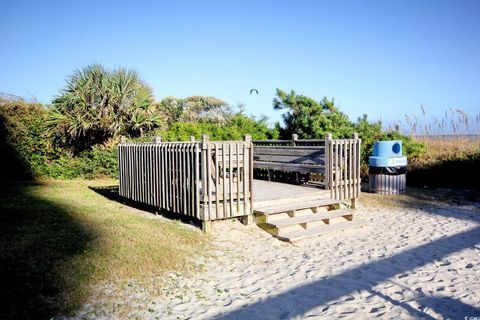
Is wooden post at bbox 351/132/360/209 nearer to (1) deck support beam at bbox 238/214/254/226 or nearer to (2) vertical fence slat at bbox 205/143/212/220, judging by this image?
(1) deck support beam at bbox 238/214/254/226

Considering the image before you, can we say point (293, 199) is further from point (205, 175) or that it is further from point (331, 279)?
point (331, 279)

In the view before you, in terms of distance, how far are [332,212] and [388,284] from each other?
11.0ft

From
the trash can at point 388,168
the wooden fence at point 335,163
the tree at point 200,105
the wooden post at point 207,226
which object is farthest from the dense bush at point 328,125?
the tree at point 200,105

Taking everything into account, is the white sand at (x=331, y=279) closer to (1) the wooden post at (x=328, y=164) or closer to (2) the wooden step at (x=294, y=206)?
(2) the wooden step at (x=294, y=206)

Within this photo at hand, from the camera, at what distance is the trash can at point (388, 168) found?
443 inches

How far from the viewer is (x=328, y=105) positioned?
1506 centimetres

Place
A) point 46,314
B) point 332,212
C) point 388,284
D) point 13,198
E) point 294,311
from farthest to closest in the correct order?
point 13,198, point 332,212, point 388,284, point 294,311, point 46,314

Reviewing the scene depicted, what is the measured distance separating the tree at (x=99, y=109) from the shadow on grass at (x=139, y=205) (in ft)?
10.0

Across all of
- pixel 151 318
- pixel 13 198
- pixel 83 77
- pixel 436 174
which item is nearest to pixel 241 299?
pixel 151 318

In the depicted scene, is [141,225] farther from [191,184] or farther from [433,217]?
[433,217]

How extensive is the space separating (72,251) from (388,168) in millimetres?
8792

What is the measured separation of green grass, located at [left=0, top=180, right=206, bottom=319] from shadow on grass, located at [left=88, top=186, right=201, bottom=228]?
1.32 feet

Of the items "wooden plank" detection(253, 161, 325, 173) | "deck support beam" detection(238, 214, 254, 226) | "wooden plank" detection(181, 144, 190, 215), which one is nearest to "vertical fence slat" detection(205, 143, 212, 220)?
"wooden plank" detection(181, 144, 190, 215)

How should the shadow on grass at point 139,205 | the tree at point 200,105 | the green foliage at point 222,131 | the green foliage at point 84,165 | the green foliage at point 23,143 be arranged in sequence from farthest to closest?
the tree at point 200,105, the green foliage at point 222,131, the green foliage at point 84,165, the green foliage at point 23,143, the shadow on grass at point 139,205
